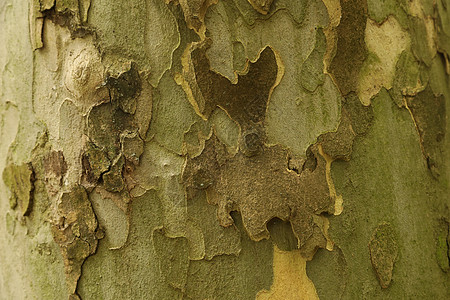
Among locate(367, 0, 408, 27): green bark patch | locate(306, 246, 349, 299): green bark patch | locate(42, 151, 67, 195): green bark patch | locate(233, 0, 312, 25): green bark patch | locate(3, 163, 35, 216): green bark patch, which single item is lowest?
locate(306, 246, 349, 299): green bark patch

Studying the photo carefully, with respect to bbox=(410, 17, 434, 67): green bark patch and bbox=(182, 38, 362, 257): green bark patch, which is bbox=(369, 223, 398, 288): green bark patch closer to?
bbox=(182, 38, 362, 257): green bark patch

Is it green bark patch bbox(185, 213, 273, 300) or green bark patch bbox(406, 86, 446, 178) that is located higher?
green bark patch bbox(406, 86, 446, 178)

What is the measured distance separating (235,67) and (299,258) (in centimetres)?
35

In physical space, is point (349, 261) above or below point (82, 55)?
below

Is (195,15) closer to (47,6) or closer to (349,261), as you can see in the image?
(47,6)

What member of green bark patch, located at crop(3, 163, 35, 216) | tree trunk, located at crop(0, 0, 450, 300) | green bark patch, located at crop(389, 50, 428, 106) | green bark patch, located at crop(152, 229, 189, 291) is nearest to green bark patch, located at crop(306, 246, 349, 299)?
tree trunk, located at crop(0, 0, 450, 300)

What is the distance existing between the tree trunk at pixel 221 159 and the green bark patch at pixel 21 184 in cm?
4

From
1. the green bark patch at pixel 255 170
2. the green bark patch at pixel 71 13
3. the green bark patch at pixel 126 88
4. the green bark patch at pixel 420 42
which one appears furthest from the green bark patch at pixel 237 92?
the green bark patch at pixel 420 42

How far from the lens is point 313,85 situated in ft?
2.38

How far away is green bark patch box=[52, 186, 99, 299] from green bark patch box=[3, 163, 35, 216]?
0.33ft

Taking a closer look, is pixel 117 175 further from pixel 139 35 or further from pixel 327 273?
pixel 327 273

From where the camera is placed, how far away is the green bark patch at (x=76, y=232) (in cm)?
72

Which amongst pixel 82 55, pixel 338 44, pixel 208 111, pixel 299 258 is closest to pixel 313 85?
pixel 338 44

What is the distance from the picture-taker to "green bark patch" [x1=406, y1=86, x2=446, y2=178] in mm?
812
